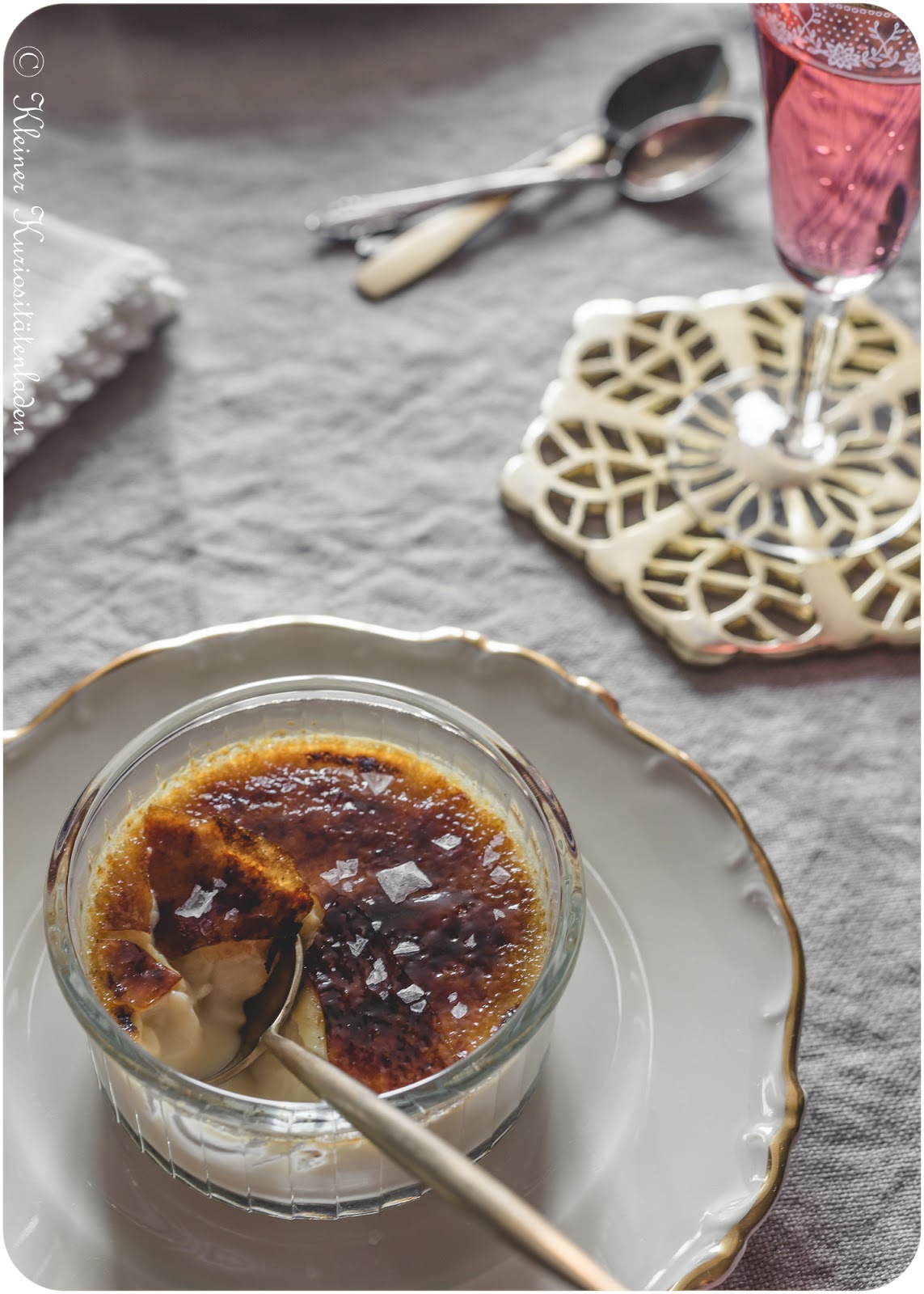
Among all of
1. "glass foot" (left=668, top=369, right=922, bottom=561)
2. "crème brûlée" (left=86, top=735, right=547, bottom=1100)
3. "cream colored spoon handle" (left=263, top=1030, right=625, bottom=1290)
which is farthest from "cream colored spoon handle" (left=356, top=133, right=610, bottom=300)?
"cream colored spoon handle" (left=263, top=1030, right=625, bottom=1290)

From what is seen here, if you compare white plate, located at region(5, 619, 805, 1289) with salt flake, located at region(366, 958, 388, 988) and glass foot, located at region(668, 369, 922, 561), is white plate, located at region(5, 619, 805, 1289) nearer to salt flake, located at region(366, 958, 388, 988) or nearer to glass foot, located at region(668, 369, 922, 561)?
salt flake, located at region(366, 958, 388, 988)

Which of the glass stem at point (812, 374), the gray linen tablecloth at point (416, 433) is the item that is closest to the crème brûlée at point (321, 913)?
the gray linen tablecloth at point (416, 433)

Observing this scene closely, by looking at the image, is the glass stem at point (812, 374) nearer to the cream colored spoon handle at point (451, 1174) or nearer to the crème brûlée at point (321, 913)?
the crème brûlée at point (321, 913)

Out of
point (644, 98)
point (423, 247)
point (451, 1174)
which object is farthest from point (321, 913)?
point (644, 98)

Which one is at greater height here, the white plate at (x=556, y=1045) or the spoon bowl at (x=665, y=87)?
the spoon bowl at (x=665, y=87)

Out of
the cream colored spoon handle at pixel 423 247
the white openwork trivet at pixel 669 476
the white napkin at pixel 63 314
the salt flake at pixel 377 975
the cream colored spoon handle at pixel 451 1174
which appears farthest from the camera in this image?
the cream colored spoon handle at pixel 423 247

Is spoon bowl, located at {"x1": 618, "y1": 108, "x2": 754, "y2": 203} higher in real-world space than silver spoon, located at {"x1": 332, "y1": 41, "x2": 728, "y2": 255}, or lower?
lower

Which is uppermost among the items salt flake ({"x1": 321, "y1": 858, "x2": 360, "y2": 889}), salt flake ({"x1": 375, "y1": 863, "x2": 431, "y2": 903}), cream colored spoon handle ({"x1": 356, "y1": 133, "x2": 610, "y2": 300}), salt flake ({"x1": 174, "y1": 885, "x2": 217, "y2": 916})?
cream colored spoon handle ({"x1": 356, "y1": 133, "x2": 610, "y2": 300})
